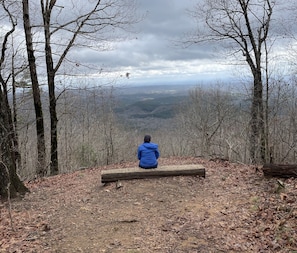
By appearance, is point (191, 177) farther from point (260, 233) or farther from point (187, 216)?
point (260, 233)

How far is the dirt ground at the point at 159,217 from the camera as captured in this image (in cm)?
487

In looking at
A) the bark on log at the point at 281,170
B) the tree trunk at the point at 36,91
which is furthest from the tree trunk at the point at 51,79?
the bark on log at the point at 281,170

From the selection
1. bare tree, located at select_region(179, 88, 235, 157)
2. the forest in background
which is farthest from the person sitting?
bare tree, located at select_region(179, 88, 235, 157)

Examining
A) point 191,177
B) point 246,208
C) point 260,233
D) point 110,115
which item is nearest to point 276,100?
point 191,177

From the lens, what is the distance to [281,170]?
24.1 ft

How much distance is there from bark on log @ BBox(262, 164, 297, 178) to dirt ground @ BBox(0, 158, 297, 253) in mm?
181

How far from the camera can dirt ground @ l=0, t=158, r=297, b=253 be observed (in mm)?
4867

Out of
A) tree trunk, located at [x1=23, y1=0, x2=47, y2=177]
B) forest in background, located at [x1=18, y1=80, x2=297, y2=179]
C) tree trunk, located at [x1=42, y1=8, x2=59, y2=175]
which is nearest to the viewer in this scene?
tree trunk, located at [x1=23, y1=0, x2=47, y2=177]

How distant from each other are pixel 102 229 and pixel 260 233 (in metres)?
2.69

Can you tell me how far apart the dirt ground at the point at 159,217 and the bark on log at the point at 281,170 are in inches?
7.1

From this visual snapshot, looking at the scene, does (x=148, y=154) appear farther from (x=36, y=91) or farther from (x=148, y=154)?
(x=36, y=91)

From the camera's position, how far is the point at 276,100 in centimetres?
1425

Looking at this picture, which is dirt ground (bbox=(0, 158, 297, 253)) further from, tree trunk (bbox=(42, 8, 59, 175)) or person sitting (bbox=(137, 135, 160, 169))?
tree trunk (bbox=(42, 8, 59, 175))

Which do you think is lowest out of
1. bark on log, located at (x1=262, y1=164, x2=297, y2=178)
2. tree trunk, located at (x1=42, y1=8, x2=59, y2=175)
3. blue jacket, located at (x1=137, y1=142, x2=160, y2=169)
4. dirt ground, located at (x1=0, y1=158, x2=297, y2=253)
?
dirt ground, located at (x1=0, y1=158, x2=297, y2=253)
